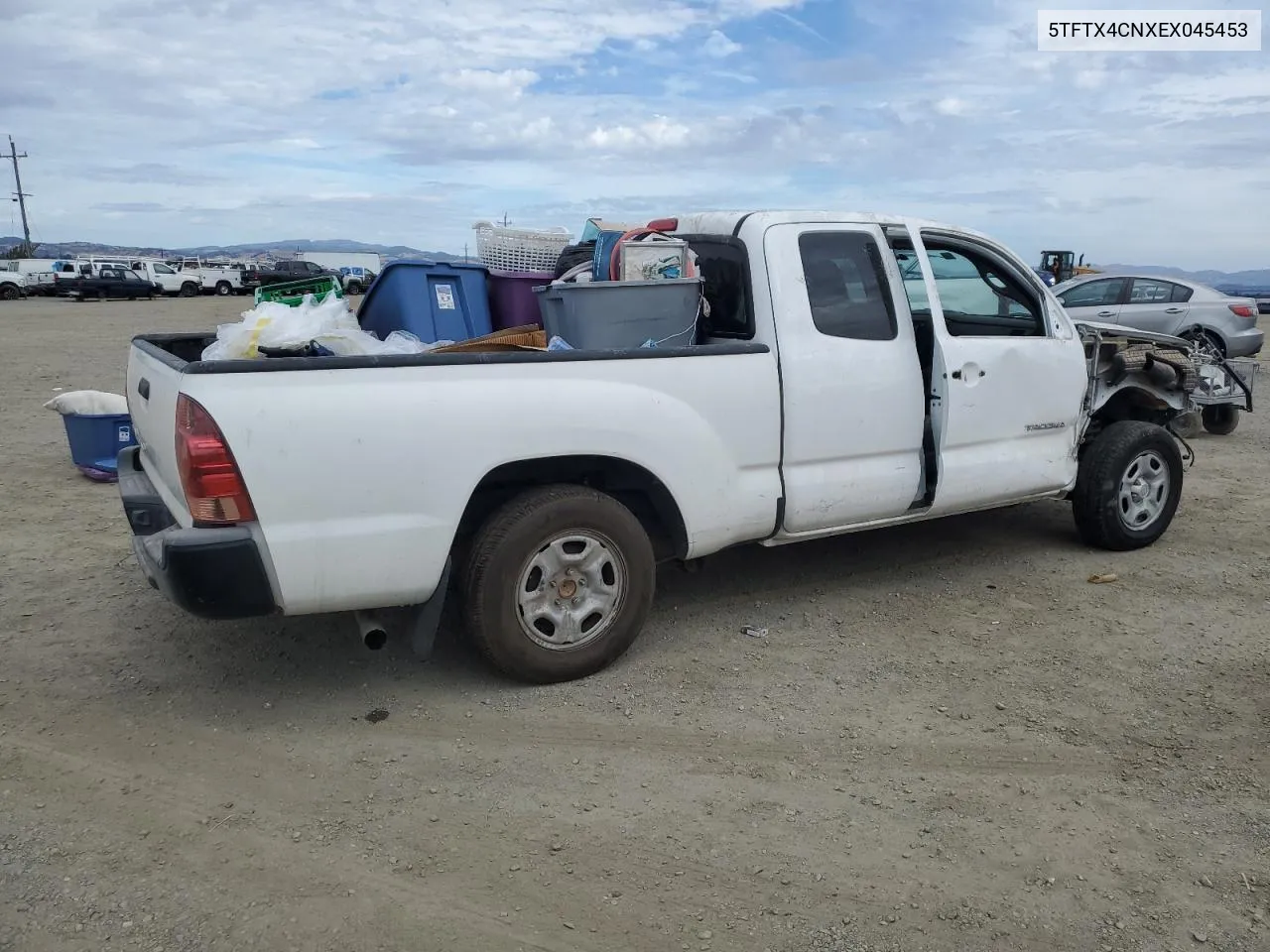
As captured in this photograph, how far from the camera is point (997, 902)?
2.88m

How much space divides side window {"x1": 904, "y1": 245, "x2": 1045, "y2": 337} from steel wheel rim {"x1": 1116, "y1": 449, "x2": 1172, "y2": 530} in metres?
1.08

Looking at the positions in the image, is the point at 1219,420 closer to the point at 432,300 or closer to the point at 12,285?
the point at 432,300

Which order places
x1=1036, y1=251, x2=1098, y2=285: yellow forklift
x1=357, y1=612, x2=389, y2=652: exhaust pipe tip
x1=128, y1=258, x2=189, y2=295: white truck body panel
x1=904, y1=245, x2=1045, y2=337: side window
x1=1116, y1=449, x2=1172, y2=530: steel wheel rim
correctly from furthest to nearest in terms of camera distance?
x1=128, y1=258, x2=189, y2=295: white truck body panel → x1=1036, y1=251, x2=1098, y2=285: yellow forklift → x1=1116, y1=449, x2=1172, y2=530: steel wheel rim → x1=904, y1=245, x2=1045, y2=337: side window → x1=357, y1=612, x2=389, y2=652: exhaust pipe tip

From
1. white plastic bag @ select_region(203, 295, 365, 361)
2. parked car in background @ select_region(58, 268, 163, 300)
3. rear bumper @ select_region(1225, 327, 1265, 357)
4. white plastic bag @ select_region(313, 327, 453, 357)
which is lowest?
rear bumper @ select_region(1225, 327, 1265, 357)

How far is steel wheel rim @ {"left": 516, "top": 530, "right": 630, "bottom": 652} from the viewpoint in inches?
158

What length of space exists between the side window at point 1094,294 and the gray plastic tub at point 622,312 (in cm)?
1101

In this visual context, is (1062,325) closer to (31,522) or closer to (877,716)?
(877,716)

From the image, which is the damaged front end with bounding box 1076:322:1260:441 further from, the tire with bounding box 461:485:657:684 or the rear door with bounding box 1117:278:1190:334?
the rear door with bounding box 1117:278:1190:334

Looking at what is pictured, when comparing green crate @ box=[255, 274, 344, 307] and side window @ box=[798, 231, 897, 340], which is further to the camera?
green crate @ box=[255, 274, 344, 307]

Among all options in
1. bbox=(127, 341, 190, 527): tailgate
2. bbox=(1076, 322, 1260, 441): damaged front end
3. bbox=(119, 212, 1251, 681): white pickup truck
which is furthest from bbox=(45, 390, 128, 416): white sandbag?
bbox=(1076, 322, 1260, 441): damaged front end

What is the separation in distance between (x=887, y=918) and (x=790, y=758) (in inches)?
A: 34.6

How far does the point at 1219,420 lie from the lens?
10.0 meters

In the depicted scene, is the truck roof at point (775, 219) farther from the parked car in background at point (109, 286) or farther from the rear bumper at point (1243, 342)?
the parked car in background at point (109, 286)

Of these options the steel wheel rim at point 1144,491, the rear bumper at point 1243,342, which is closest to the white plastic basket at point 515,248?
the steel wheel rim at point 1144,491
